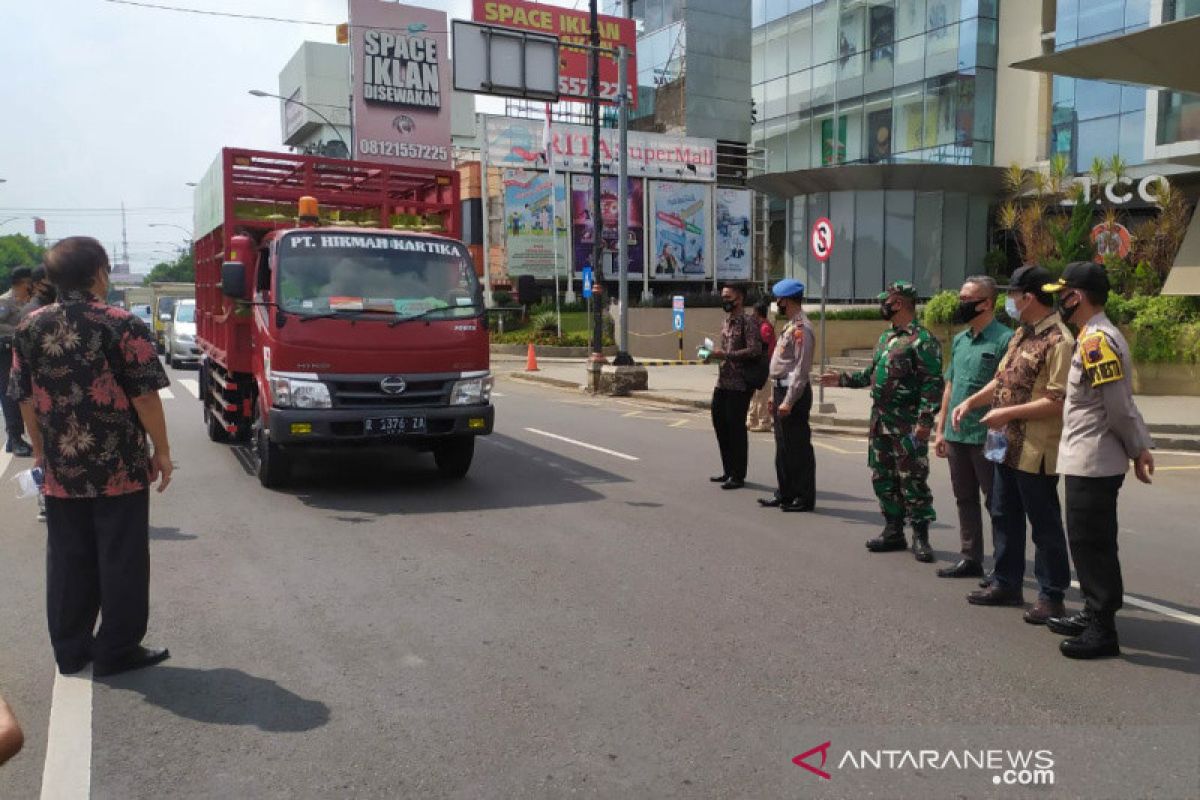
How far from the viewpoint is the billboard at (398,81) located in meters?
39.0

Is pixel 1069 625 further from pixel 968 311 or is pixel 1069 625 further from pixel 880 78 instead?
pixel 880 78

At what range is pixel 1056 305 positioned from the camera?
4.79m

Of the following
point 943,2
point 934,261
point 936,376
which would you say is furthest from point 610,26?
point 936,376

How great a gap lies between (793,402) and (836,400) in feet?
31.7

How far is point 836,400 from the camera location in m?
16.8

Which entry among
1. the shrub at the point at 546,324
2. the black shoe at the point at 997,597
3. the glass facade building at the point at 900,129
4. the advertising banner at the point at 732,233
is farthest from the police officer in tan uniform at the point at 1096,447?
the advertising banner at the point at 732,233

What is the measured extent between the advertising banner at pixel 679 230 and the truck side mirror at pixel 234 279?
3586 centimetres

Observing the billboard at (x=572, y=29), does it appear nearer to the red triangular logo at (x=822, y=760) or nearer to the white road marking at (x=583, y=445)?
the white road marking at (x=583, y=445)

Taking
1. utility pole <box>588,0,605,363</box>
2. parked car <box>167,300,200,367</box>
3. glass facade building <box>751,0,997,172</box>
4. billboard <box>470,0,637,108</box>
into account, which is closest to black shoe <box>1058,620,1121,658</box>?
utility pole <box>588,0,605,363</box>

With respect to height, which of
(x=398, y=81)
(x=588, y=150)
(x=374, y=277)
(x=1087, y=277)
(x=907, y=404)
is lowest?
(x=907, y=404)

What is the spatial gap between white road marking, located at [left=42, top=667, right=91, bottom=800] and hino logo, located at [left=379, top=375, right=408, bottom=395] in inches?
153

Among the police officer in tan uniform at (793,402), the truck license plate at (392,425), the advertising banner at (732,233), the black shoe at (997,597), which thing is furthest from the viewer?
the advertising banner at (732,233)

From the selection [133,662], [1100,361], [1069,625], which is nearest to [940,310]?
[1069,625]

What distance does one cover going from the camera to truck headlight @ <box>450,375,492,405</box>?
8336 millimetres
